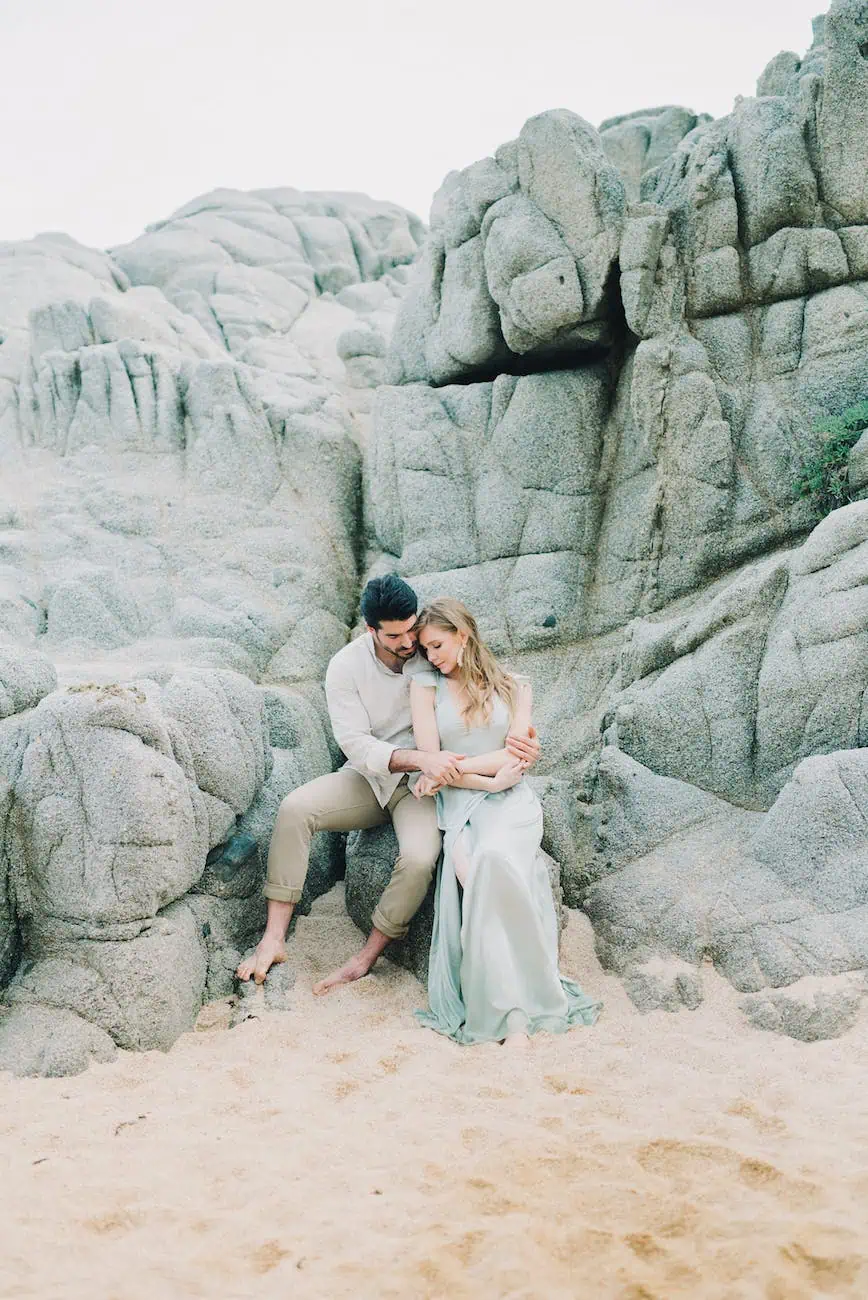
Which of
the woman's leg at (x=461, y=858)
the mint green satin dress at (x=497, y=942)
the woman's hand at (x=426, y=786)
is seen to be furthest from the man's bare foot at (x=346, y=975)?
the woman's hand at (x=426, y=786)

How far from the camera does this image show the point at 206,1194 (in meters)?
3.81

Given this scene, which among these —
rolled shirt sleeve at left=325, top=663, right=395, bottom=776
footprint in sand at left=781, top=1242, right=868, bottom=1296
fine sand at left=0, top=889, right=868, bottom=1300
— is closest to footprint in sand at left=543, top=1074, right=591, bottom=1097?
fine sand at left=0, top=889, right=868, bottom=1300

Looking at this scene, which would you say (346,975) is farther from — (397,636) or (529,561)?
(529,561)

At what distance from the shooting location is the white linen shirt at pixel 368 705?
618 centimetres

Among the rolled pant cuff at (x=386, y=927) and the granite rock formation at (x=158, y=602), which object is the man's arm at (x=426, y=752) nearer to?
the rolled pant cuff at (x=386, y=927)

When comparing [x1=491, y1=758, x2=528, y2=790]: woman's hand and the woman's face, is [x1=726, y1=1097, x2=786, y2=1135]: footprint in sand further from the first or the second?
the woman's face

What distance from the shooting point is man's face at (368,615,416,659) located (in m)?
5.94

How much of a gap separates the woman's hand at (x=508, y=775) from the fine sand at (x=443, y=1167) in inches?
53.7

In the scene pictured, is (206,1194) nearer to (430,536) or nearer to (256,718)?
(256,718)

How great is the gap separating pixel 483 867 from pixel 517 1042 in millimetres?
867

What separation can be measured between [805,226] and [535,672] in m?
4.25

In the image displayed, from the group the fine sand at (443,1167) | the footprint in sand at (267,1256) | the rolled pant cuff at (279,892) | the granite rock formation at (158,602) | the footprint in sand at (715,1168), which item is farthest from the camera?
the rolled pant cuff at (279,892)

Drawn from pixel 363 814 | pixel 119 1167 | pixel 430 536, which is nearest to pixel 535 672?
pixel 430 536

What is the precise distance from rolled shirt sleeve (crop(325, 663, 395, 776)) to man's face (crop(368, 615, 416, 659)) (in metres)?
0.34
